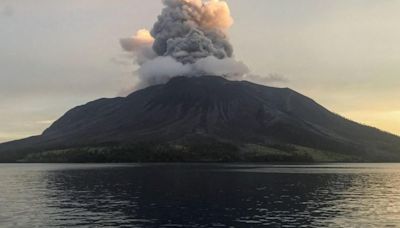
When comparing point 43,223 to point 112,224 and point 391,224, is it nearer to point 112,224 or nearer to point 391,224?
point 112,224

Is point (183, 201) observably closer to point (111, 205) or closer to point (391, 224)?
point (111, 205)

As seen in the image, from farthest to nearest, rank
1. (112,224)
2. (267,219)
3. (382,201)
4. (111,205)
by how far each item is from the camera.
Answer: (382,201)
(111,205)
(267,219)
(112,224)

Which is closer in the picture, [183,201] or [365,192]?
[183,201]

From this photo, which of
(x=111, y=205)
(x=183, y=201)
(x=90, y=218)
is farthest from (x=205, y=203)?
(x=90, y=218)

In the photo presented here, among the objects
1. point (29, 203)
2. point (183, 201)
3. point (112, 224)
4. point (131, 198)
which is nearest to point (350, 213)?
point (183, 201)

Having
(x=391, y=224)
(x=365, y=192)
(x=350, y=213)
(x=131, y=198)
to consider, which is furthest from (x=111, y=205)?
(x=365, y=192)

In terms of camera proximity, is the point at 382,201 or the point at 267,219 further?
the point at 382,201

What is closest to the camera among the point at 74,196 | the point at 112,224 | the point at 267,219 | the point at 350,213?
the point at 112,224

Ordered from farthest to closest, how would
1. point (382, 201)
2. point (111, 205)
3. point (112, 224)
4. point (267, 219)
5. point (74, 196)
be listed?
point (74, 196) → point (382, 201) → point (111, 205) → point (267, 219) → point (112, 224)

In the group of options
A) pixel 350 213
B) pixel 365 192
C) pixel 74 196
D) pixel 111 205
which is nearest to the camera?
pixel 350 213
